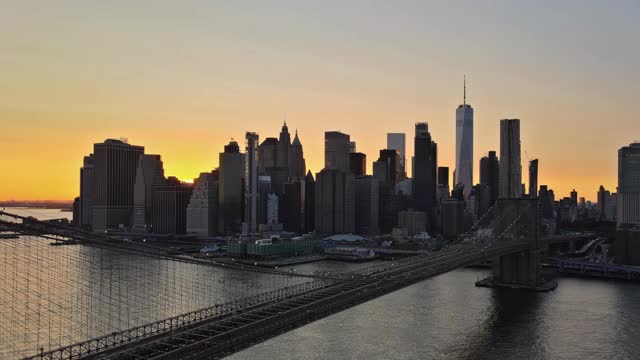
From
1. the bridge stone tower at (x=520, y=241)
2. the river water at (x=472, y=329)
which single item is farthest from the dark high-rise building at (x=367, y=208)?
the river water at (x=472, y=329)

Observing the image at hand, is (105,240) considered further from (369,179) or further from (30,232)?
(369,179)

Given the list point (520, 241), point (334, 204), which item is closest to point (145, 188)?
point (334, 204)

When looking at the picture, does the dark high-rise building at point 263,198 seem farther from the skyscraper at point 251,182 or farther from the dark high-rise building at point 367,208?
the dark high-rise building at point 367,208

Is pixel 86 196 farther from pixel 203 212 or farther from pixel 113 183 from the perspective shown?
pixel 203 212

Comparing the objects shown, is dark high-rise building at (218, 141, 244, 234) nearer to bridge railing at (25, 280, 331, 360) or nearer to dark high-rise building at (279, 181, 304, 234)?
dark high-rise building at (279, 181, 304, 234)

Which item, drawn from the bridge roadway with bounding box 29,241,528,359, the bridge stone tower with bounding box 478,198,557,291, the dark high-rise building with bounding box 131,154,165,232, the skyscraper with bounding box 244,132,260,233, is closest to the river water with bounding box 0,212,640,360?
the bridge roadway with bounding box 29,241,528,359

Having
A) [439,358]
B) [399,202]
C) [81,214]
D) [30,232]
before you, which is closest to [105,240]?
[30,232]
